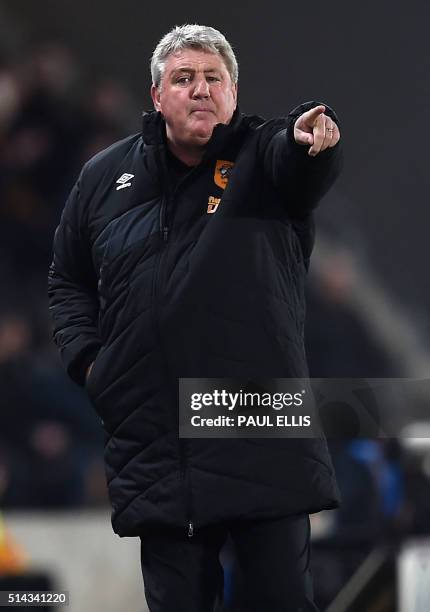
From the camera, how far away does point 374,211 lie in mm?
4375

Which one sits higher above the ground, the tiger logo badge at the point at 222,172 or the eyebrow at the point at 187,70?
the eyebrow at the point at 187,70

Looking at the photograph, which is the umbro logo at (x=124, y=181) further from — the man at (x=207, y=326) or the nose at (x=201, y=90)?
the nose at (x=201, y=90)

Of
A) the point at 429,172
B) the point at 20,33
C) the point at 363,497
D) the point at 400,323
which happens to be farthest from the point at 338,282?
the point at 20,33

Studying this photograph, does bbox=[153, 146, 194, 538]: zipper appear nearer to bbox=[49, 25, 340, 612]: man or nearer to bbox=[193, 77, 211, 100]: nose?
bbox=[49, 25, 340, 612]: man

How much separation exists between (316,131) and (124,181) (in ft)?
1.36

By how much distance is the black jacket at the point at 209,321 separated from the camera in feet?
5.48

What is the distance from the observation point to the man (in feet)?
5.48

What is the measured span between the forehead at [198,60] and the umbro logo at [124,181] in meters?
0.19

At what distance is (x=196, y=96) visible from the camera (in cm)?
178

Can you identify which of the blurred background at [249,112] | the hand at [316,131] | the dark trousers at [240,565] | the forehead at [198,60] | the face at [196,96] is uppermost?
the blurred background at [249,112]

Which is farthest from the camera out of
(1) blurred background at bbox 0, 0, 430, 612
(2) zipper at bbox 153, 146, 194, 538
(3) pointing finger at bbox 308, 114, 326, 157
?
(1) blurred background at bbox 0, 0, 430, 612

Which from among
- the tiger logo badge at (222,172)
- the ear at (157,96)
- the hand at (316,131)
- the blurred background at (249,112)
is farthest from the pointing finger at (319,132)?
the blurred background at (249,112)

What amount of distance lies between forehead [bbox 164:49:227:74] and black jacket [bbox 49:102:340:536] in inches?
3.5

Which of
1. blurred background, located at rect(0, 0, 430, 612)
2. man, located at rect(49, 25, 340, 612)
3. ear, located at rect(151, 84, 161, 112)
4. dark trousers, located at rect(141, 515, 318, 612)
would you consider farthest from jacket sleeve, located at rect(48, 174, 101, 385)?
blurred background, located at rect(0, 0, 430, 612)
